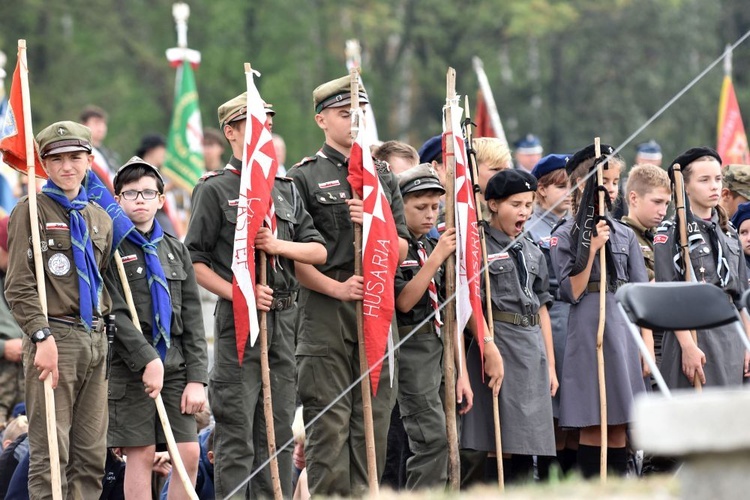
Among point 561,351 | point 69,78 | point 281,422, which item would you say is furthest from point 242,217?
point 69,78

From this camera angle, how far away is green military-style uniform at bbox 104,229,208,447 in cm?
808

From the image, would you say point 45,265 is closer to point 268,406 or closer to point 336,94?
point 268,406

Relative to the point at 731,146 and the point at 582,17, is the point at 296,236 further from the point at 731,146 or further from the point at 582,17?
the point at 582,17

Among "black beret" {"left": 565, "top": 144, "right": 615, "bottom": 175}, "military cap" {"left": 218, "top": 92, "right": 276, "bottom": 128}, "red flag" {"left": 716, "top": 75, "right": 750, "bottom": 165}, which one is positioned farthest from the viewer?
"red flag" {"left": 716, "top": 75, "right": 750, "bottom": 165}

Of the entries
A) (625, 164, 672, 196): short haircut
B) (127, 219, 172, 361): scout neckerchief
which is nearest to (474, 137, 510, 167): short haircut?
(625, 164, 672, 196): short haircut

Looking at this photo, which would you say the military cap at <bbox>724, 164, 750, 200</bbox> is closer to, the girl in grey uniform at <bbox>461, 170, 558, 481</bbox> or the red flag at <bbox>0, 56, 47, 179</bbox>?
the girl in grey uniform at <bbox>461, 170, 558, 481</bbox>

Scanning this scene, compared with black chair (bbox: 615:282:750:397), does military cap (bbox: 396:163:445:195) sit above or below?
above

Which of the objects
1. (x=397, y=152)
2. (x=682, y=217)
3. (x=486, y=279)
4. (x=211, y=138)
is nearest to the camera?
(x=486, y=279)

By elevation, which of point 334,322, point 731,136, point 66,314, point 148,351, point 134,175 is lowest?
point 148,351

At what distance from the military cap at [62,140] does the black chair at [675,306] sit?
9.79ft

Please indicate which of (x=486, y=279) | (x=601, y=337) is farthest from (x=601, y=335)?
(x=486, y=279)

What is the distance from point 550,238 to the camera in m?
9.45

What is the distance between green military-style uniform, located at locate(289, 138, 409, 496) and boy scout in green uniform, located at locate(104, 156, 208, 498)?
0.64 meters

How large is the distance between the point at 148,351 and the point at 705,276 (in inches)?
144
